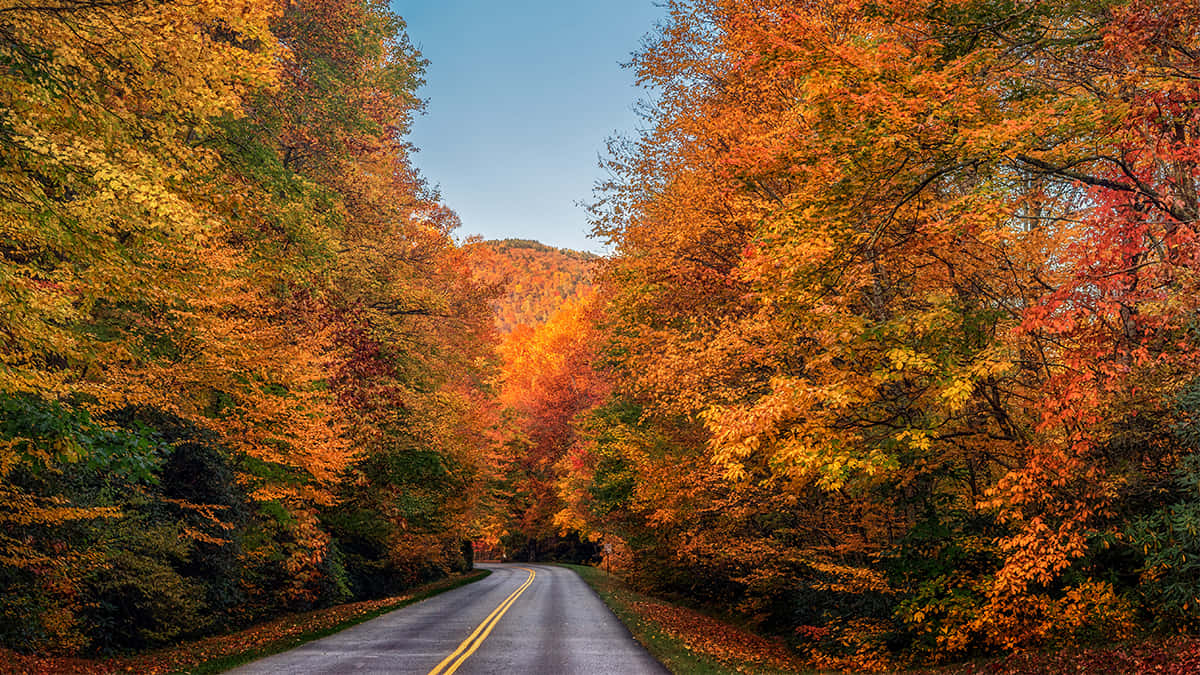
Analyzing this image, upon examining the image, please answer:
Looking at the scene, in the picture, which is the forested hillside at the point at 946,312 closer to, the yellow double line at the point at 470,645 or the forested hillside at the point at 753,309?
the forested hillside at the point at 753,309

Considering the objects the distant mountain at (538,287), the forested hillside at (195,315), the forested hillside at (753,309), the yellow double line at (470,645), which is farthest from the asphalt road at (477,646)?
the distant mountain at (538,287)

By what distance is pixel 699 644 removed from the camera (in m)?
13.4

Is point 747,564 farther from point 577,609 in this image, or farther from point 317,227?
point 317,227

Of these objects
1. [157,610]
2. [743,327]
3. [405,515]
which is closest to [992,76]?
[743,327]

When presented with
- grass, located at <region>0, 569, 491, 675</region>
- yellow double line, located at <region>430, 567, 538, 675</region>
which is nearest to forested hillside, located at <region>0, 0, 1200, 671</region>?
grass, located at <region>0, 569, 491, 675</region>

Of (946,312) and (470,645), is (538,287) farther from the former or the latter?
(946,312)

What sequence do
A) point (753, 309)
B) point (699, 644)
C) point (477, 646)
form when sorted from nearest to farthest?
1. point (477, 646)
2. point (699, 644)
3. point (753, 309)

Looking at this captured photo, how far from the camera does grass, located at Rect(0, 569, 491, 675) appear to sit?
9.62 metres

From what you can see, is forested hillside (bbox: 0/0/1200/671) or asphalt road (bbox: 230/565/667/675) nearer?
forested hillside (bbox: 0/0/1200/671)

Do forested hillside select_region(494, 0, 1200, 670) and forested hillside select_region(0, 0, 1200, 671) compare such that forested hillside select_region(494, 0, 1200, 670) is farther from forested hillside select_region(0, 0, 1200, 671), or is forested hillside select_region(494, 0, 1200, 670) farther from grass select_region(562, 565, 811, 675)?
grass select_region(562, 565, 811, 675)

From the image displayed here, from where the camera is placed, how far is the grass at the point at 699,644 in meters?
11.1

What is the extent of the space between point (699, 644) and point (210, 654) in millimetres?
8415

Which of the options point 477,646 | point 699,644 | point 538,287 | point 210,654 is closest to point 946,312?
point 699,644

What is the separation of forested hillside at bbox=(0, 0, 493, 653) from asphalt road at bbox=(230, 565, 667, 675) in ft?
10.7
